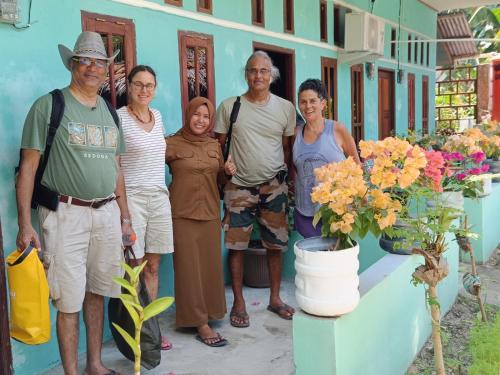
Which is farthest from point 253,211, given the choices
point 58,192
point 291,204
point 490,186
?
point 490,186

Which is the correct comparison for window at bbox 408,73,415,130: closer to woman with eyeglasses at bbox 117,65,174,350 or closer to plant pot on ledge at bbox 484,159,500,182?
plant pot on ledge at bbox 484,159,500,182

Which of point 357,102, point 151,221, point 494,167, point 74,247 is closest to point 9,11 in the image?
point 74,247

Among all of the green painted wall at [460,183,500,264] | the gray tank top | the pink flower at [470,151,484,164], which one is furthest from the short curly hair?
the green painted wall at [460,183,500,264]

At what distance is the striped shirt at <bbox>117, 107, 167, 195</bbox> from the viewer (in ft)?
10.8

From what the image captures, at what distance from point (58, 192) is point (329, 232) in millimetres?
1379

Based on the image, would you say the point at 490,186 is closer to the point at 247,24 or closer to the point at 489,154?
the point at 489,154

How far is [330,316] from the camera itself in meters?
2.46

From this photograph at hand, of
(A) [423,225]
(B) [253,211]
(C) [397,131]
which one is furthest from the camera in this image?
(C) [397,131]

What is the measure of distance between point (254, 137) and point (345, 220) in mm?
1438

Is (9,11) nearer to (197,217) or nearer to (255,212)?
(197,217)

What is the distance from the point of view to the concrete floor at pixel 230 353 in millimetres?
3303

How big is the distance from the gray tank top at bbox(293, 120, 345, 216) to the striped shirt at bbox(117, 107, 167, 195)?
0.92m

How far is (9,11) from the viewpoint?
9.50 ft

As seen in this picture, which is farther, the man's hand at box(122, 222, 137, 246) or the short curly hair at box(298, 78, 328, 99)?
the short curly hair at box(298, 78, 328, 99)
